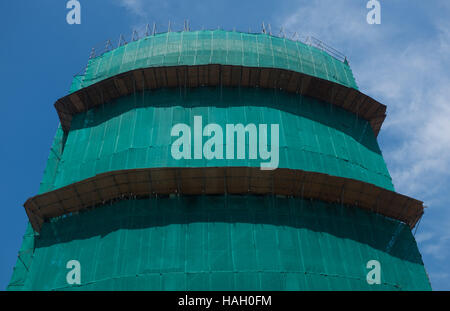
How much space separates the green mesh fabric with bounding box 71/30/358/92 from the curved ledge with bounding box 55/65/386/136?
148 centimetres

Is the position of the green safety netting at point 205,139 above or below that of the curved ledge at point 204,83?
below

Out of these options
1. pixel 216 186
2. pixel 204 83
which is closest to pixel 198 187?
pixel 216 186

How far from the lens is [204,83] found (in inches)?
1044

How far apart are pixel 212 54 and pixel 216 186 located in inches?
365

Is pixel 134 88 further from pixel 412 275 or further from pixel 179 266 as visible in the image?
pixel 412 275

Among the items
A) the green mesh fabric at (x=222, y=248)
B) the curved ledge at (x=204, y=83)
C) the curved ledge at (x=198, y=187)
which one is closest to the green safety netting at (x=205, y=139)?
the curved ledge at (x=204, y=83)

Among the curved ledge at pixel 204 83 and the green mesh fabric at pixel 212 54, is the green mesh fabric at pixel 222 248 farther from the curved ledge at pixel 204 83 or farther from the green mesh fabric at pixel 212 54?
the green mesh fabric at pixel 212 54

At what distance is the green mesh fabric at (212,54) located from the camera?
28031mm

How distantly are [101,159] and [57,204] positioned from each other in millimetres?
2975

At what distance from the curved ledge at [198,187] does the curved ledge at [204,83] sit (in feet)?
21.2

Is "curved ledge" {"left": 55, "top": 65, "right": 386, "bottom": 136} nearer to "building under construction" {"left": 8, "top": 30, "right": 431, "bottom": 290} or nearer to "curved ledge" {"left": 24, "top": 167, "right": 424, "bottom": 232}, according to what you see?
"building under construction" {"left": 8, "top": 30, "right": 431, "bottom": 290}

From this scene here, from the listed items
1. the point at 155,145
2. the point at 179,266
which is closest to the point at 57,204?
the point at 155,145

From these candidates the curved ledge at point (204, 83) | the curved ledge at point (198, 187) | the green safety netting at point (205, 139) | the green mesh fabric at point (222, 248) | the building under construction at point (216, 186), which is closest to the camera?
the green mesh fabric at point (222, 248)

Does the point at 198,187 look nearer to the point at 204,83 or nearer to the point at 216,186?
the point at 216,186
